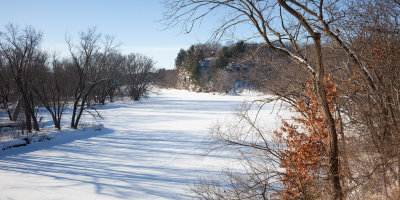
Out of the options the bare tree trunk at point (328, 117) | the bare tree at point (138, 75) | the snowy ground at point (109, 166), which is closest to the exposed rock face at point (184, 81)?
the bare tree at point (138, 75)

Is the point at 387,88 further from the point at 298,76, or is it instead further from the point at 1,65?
the point at 1,65

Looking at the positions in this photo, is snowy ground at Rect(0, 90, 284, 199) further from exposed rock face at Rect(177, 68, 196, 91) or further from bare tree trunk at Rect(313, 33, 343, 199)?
exposed rock face at Rect(177, 68, 196, 91)

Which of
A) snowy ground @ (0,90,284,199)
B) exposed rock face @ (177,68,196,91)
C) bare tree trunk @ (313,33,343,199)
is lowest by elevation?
snowy ground @ (0,90,284,199)

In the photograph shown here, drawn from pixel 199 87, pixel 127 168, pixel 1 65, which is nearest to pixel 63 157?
pixel 127 168

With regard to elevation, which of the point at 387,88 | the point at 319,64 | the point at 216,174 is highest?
the point at 319,64

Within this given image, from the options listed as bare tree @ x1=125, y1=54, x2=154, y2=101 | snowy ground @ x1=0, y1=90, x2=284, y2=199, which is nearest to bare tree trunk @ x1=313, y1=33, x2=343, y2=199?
snowy ground @ x1=0, y1=90, x2=284, y2=199

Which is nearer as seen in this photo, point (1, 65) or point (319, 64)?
point (319, 64)

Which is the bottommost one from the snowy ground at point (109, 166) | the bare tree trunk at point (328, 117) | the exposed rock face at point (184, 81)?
the snowy ground at point (109, 166)

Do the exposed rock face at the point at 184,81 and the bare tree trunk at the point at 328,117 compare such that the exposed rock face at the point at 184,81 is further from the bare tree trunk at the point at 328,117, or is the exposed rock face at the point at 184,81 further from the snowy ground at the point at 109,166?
the bare tree trunk at the point at 328,117

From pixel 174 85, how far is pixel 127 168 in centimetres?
10092

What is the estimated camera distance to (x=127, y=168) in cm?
1080

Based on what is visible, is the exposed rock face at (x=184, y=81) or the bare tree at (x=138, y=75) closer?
the bare tree at (x=138, y=75)

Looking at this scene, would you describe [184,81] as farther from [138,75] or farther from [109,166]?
[109,166]

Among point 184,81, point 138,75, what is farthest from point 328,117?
point 184,81
